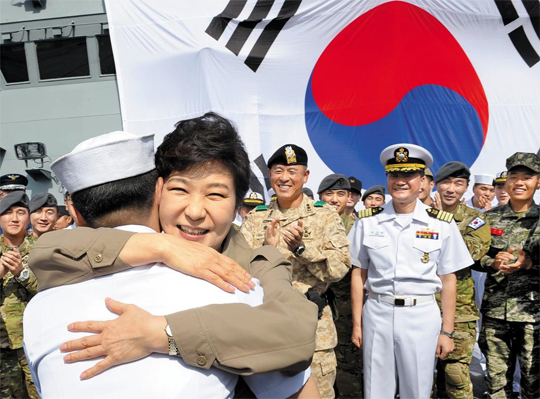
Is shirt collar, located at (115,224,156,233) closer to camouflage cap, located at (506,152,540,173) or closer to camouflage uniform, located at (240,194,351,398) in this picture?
camouflage uniform, located at (240,194,351,398)

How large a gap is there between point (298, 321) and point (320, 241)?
212cm

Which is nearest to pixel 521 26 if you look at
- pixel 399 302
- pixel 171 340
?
pixel 399 302

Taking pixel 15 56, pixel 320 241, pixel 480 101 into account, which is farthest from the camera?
pixel 15 56

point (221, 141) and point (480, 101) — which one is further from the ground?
point (480, 101)

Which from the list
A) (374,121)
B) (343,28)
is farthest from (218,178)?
(343,28)

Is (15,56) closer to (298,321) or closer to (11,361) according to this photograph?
(11,361)

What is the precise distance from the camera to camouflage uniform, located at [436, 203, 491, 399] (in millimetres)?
3602

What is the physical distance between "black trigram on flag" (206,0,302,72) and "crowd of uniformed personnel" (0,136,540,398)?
4.20m

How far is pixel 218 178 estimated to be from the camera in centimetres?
122

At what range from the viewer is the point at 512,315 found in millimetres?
3510

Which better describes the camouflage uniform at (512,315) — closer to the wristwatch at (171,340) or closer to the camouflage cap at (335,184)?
the camouflage cap at (335,184)

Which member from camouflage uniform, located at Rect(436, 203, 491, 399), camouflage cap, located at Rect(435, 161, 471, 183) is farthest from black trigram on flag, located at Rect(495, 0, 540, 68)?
camouflage uniform, located at Rect(436, 203, 491, 399)

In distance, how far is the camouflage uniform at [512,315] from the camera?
343 centimetres

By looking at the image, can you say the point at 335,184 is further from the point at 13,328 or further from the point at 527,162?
the point at 13,328
